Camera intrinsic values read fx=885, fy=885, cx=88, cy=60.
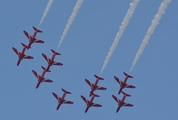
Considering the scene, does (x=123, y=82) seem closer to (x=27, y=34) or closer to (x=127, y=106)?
A: (x=127, y=106)

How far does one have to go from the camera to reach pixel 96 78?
100250 mm

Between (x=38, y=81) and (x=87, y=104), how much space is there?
6.39m

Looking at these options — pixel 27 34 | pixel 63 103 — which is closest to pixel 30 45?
pixel 27 34

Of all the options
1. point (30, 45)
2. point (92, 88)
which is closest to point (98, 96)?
point (92, 88)

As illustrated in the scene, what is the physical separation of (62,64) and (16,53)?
608cm

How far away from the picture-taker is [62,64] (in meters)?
100

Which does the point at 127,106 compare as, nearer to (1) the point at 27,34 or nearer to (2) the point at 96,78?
(2) the point at 96,78

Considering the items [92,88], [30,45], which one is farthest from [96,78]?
[30,45]

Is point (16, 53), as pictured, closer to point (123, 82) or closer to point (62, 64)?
point (62, 64)

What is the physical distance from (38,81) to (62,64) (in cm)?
433

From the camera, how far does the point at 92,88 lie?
102 m

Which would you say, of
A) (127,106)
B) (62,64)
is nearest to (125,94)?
(127,106)

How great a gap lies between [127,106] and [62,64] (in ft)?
33.2

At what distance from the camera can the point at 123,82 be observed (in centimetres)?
10100
